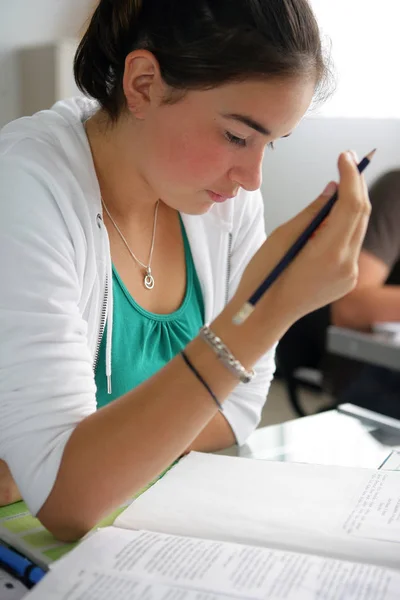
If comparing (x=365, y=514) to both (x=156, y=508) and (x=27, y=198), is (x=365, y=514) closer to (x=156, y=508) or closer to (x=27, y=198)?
(x=156, y=508)

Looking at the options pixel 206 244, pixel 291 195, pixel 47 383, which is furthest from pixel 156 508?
pixel 291 195

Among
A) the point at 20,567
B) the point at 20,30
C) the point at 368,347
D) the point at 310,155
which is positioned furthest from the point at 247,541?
the point at 310,155

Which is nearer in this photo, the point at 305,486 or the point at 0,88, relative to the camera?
the point at 305,486

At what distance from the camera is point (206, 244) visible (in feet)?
3.64

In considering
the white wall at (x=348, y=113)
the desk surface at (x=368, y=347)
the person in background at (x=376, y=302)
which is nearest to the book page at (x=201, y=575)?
the desk surface at (x=368, y=347)

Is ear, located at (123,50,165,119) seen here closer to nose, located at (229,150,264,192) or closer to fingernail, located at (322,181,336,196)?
nose, located at (229,150,264,192)

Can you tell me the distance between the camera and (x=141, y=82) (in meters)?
0.87

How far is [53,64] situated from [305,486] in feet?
4.66

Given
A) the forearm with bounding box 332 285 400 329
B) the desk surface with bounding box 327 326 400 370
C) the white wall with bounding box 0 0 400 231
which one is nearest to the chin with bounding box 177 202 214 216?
the desk surface with bounding box 327 326 400 370

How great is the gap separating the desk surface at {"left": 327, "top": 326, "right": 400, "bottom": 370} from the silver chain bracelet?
0.83m

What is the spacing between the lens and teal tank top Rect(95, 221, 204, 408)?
0.97 m

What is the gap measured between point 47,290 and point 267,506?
12.1 inches

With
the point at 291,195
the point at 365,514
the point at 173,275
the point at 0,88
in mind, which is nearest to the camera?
the point at 365,514

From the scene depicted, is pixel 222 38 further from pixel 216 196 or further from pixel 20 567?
pixel 20 567
